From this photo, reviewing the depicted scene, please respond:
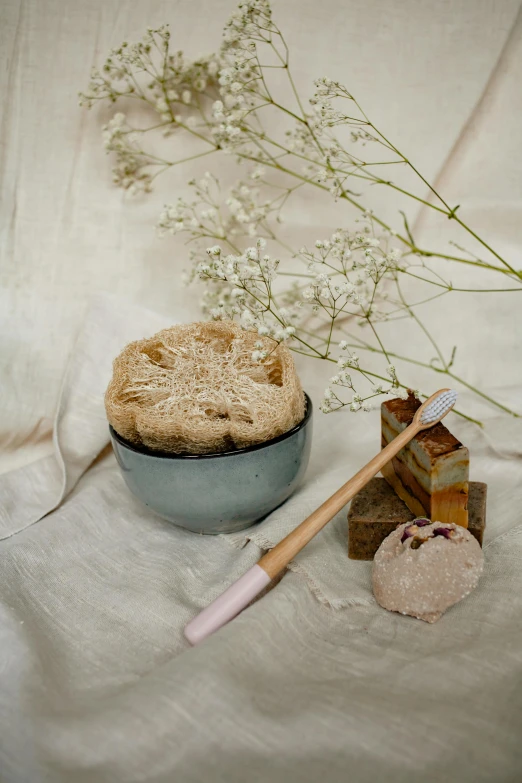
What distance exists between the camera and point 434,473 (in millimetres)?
668

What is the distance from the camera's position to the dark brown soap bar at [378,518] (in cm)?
72

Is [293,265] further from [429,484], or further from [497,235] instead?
[429,484]

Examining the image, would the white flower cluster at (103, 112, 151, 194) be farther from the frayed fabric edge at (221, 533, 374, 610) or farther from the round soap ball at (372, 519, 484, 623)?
the round soap ball at (372, 519, 484, 623)

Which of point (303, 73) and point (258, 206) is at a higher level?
point (303, 73)

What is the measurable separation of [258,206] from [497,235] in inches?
15.4

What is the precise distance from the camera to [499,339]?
116 centimetres

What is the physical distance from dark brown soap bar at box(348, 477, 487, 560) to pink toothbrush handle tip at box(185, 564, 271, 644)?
0.14 m

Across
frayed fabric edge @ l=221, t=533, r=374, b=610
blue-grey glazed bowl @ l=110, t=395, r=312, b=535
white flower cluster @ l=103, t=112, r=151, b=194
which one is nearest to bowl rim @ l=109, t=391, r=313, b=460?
blue-grey glazed bowl @ l=110, t=395, r=312, b=535

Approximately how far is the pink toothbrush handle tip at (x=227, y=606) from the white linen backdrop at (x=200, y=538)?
0.04 ft

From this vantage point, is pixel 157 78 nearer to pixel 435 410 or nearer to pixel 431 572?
pixel 435 410

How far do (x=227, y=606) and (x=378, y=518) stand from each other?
0.19 meters

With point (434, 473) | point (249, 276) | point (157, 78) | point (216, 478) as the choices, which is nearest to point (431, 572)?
point (434, 473)

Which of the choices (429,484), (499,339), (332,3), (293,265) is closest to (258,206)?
(293,265)

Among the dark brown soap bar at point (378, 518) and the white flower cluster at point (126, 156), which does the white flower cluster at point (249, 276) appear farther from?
the white flower cluster at point (126, 156)
